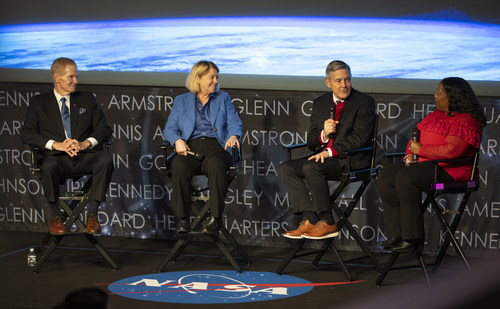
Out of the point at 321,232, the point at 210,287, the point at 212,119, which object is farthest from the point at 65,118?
the point at 321,232

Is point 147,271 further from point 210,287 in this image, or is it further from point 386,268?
point 386,268

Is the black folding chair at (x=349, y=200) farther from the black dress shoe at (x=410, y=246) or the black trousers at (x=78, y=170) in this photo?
the black trousers at (x=78, y=170)

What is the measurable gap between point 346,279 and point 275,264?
0.64 m

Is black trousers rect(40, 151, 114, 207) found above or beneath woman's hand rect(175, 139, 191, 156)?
beneath

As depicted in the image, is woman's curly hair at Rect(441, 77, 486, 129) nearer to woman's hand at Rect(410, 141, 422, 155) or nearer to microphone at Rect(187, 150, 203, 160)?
woman's hand at Rect(410, 141, 422, 155)

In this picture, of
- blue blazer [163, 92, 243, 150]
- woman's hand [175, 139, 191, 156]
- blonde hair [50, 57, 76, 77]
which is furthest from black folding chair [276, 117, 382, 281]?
blonde hair [50, 57, 76, 77]

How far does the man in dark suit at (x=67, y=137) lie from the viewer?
4523 millimetres

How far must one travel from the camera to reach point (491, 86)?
4.80m

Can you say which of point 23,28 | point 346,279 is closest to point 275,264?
point 346,279

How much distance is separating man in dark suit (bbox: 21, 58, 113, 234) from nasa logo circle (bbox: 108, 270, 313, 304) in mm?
586

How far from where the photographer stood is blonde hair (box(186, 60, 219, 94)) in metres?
4.61

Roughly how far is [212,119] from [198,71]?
36cm

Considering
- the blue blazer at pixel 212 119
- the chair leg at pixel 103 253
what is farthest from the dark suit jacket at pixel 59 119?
the chair leg at pixel 103 253

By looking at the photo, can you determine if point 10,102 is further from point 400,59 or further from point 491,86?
point 491,86
